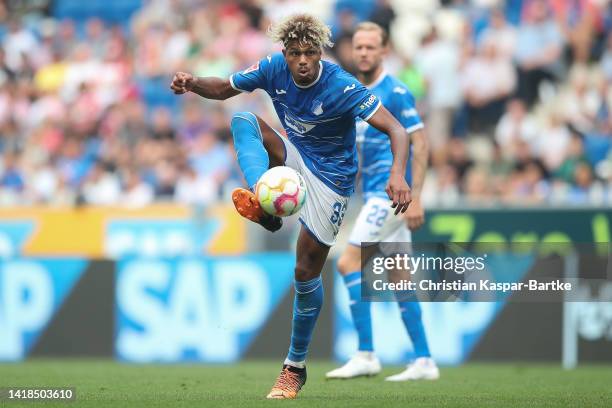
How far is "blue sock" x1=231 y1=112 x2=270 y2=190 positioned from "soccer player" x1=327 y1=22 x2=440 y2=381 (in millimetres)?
2306

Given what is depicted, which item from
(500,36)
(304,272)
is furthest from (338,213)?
(500,36)

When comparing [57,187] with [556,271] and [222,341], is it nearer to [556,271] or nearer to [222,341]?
A: [222,341]

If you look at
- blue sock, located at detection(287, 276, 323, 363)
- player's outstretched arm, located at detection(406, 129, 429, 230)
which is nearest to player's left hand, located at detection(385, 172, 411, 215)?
blue sock, located at detection(287, 276, 323, 363)

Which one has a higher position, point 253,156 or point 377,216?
point 253,156

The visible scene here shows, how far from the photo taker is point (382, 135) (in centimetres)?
999

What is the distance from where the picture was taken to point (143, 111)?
18328 millimetres

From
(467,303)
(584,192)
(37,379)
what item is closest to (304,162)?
(37,379)

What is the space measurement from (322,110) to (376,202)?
8.06ft

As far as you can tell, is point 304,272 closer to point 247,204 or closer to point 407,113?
point 247,204

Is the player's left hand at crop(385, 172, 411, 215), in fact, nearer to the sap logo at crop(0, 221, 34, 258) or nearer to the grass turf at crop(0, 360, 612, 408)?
the grass turf at crop(0, 360, 612, 408)

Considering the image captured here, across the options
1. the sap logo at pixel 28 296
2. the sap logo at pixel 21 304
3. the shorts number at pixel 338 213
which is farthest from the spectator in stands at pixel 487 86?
the shorts number at pixel 338 213

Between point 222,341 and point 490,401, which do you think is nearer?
point 490,401

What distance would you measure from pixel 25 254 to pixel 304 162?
8536 millimetres

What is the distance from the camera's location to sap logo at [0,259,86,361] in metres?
13.6
